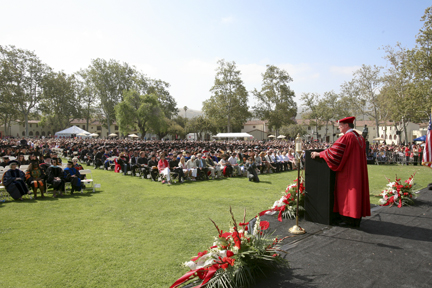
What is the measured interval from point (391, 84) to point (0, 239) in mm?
40965

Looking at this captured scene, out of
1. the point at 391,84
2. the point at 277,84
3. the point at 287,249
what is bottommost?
the point at 287,249

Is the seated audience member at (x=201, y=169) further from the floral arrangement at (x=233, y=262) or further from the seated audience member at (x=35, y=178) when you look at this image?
the floral arrangement at (x=233, y=262)

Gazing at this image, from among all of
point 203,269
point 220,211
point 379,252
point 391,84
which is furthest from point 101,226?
point 391,84

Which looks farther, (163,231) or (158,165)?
(158,165)

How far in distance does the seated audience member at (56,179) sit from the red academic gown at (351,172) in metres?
8.45

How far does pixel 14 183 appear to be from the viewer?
8.17 meters

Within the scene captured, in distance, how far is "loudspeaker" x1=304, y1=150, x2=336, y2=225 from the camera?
462 centimetres

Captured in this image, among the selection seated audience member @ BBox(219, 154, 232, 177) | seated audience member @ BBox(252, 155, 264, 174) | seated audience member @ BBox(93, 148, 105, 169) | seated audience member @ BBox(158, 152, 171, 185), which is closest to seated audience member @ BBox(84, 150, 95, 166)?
seated audience member @ BBox(93, 148, 105, 169)

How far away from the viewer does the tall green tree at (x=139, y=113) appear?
47656 mm

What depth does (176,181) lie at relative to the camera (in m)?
12.0

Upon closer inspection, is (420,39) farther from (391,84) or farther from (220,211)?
(220,211)

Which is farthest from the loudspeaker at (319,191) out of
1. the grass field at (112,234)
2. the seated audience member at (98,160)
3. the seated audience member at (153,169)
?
the seated audience member at (98,160)

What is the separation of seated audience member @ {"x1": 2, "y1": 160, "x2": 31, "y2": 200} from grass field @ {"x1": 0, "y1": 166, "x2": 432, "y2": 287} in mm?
373

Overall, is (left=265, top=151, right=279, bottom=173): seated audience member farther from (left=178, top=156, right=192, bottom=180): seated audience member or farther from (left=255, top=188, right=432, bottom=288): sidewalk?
(left=255, top=188, right=432, bottom=288): sidewalk
